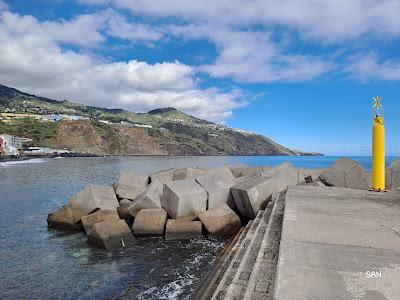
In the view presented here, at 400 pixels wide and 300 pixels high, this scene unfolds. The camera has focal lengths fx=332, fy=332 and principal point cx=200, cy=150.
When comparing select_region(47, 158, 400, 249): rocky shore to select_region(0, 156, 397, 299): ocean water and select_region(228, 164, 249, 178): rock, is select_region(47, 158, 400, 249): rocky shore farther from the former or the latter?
select_region(228, 164, 249, 178): rock

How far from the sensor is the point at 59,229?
550 inches

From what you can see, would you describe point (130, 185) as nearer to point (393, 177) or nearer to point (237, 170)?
point (237, 170)

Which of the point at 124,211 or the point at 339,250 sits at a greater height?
the point at 339,250

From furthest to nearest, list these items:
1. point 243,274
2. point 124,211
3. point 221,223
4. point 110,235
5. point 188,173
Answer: point 188,173 → point 124,211 → point 221,223 → point 110,235 → point 243,274

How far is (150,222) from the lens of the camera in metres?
A: 11.9

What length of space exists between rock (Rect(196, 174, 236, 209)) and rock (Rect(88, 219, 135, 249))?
10.5ft

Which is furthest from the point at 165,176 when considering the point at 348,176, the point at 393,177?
the point at 393,177

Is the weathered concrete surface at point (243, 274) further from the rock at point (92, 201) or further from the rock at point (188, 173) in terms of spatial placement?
the rock at point (188, 173)

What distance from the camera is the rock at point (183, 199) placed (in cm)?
1184

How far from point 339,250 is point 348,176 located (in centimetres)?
872

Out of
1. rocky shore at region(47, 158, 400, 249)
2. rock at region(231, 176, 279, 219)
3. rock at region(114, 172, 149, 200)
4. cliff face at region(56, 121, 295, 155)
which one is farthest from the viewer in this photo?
cliff face at region(56, 121, 295, 155)

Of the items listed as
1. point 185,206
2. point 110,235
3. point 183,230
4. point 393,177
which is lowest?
point 110,235

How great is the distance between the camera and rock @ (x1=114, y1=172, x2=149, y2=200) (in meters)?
15.6

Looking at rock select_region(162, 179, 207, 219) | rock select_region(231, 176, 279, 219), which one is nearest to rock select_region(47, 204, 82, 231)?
rock select_region(162, 179, 207, 219)
